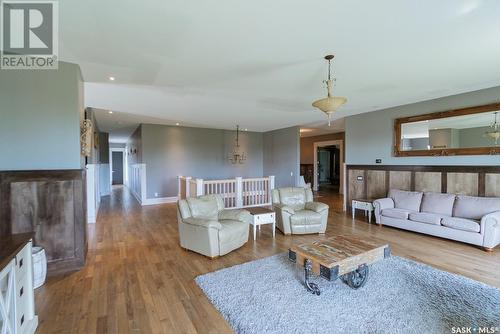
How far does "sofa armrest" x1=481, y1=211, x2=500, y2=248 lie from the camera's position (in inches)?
143

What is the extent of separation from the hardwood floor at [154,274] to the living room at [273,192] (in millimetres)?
25

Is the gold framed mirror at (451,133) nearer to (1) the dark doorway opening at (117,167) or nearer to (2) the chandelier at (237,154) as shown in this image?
(2) the chandelier at (237,154)

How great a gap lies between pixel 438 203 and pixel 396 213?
0.72 m

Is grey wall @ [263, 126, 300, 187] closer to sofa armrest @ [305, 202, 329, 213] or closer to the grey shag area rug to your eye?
sofa armrest @ [305, 202, 329, 213]

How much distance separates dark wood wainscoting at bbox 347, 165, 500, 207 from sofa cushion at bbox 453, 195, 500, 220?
0.36 meters

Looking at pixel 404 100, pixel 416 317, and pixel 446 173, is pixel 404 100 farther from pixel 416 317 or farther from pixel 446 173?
pixel 416 317

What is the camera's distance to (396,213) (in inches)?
191

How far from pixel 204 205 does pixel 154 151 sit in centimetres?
496

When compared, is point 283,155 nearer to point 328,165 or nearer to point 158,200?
point 158,200

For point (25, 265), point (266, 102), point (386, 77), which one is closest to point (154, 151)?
point (266, 102)

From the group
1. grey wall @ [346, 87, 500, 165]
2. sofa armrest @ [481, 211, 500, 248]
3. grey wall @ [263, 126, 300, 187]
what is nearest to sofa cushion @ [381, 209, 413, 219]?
sofa armrest @ [481, 211, 500, 248]

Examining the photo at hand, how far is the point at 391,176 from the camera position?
18.7ft

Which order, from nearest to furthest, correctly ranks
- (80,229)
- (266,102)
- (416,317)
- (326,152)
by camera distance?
(416,317)
(80,229)
(266,102)
(326,152)

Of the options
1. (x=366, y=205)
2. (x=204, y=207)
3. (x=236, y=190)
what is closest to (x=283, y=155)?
(x=236, y=190)
